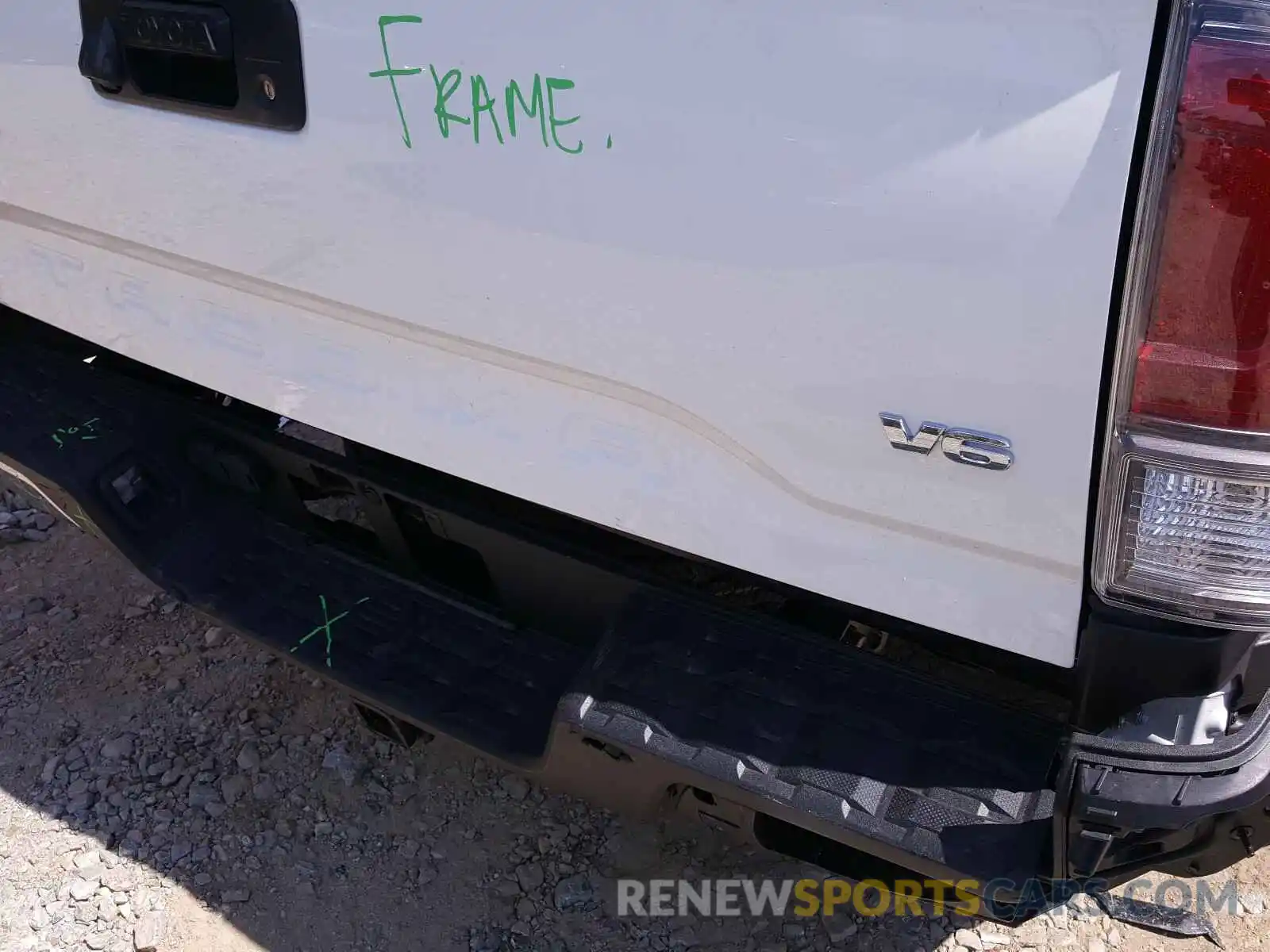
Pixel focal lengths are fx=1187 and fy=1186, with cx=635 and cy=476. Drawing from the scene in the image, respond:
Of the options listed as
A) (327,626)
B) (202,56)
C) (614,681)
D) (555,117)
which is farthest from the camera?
(327,626)

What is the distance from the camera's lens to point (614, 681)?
1830mm

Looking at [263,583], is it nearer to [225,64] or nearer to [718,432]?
[225,64]

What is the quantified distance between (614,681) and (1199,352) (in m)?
0.96

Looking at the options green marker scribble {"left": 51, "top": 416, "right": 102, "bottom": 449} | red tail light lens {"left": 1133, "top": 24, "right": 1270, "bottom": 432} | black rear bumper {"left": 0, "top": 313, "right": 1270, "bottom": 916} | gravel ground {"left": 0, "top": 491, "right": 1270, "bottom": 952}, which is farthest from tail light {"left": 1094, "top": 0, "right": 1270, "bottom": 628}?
green marker scribble {"left": 51, "top": 416, "right": 102, "bottom": 449}

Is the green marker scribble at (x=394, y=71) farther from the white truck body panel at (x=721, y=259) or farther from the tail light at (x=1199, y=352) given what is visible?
the tail light at (x=1199, y=352)

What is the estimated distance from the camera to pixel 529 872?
8.02ft

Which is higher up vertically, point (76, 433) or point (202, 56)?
point (202, 56)

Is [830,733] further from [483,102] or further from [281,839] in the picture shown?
[281,839]

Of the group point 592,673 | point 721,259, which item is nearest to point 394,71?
point 721,259

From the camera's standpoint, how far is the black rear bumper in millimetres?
1507

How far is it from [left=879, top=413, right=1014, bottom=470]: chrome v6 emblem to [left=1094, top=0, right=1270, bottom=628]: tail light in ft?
0.39

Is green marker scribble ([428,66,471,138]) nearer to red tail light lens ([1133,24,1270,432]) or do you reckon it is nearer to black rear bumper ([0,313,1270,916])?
black rear bumper ([0,313,1270,916])

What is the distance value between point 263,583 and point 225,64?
1.02 meters

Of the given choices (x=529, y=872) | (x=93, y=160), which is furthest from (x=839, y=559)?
(x=93, y=160)
